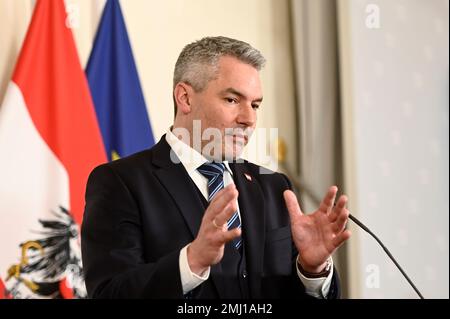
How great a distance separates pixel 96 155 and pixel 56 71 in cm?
42

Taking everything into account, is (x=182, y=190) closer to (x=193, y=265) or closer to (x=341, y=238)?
(x=193, y=265)

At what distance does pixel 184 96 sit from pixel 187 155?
0.72 feet

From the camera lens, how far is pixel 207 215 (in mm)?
1616

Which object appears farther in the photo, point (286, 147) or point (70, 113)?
point (286, 147)

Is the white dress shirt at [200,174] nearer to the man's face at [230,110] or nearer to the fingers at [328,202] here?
the man's face at [230,110]

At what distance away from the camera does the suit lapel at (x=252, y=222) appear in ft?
6.37

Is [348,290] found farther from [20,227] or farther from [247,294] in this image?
[247,294]

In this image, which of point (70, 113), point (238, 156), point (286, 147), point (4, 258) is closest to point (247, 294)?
point (238, 156)

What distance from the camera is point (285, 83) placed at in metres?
4.17

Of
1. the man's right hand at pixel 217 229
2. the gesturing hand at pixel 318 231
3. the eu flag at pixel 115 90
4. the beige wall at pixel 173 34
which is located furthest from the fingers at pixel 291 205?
the beige wall at pixel 173 34

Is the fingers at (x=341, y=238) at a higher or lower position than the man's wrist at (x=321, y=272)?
higher

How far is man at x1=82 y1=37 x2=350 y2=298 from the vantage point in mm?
1705

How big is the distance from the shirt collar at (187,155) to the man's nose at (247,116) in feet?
0.47

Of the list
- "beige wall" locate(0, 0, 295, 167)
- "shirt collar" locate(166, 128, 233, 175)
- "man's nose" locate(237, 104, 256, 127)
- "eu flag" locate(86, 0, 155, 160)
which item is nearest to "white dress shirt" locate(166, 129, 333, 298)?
"shirt collar" locate(166, 128, 233, 175)
